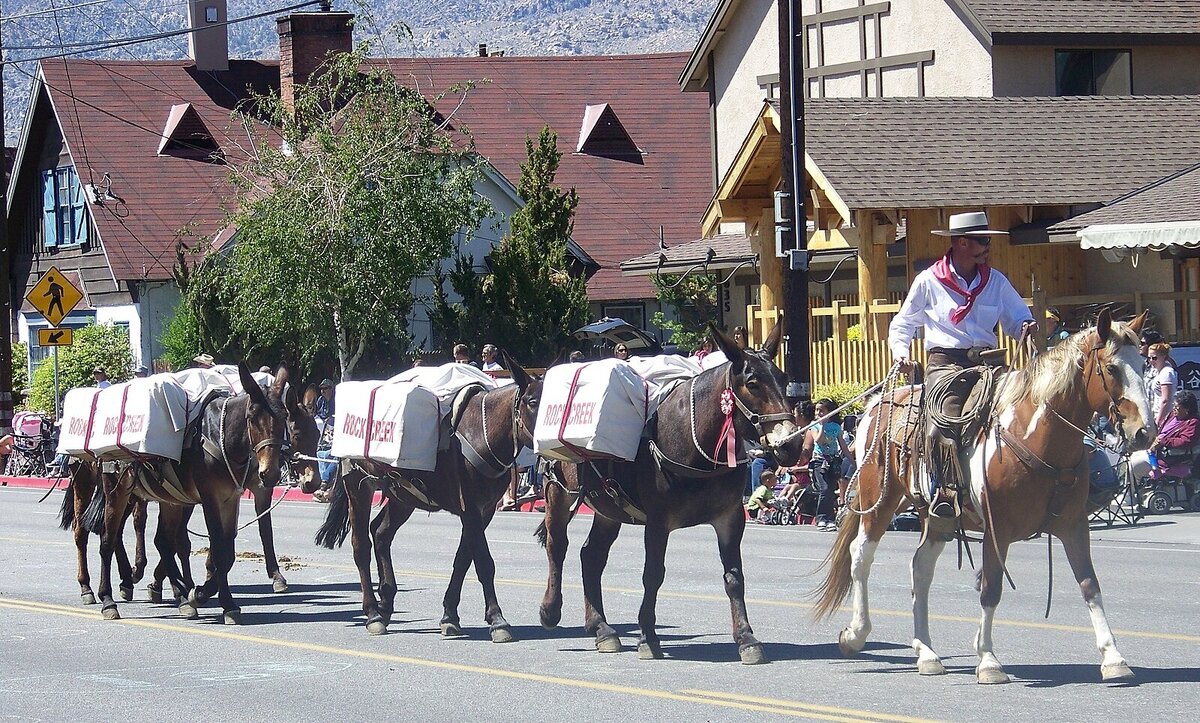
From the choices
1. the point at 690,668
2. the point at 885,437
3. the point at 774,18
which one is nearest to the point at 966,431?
the point at 885,437

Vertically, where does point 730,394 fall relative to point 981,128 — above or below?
below

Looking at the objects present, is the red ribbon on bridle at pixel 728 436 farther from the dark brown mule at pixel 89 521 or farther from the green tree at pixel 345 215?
the green tree at pixel 345 215

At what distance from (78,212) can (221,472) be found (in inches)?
1306

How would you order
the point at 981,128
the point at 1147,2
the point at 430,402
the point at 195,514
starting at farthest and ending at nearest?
the point at 1147,2
the point at 981,128
the point at 195,514
the point at 430,402

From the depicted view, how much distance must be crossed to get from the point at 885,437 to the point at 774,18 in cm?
2600

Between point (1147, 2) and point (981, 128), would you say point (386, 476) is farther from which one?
point (1147, 2)

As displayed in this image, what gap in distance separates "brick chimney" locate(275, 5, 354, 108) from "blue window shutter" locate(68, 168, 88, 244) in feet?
18.6

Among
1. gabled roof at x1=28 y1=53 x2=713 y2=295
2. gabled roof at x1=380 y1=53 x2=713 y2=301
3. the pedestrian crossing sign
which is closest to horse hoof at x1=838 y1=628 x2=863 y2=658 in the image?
the pedestrian crossing sign

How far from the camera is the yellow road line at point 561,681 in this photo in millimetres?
8812

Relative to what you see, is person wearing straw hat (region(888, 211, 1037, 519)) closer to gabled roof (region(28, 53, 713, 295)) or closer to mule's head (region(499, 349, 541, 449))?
mule's head (region(499, 349, 541, 449))

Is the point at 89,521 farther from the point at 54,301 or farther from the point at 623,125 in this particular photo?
the point at 623,125

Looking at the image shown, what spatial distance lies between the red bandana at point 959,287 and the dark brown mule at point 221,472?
17.0ft

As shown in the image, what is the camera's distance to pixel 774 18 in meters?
35.6

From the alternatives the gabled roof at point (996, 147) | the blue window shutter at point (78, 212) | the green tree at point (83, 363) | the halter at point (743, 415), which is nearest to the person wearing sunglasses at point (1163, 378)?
the gabled roof at point (996, 147)
